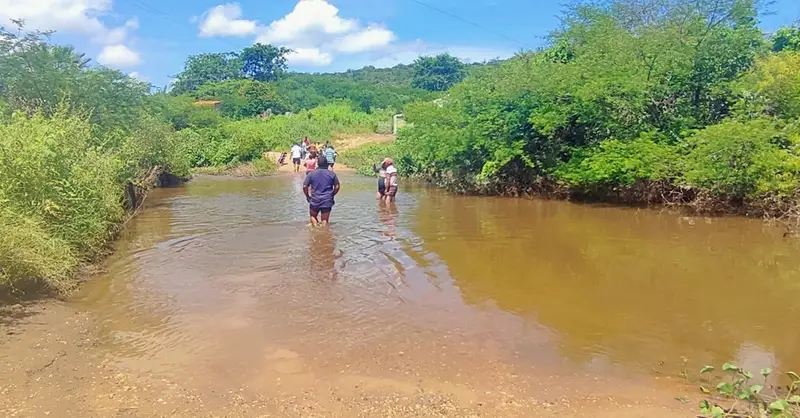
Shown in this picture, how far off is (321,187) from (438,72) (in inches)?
2814

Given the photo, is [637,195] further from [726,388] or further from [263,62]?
[263,62]

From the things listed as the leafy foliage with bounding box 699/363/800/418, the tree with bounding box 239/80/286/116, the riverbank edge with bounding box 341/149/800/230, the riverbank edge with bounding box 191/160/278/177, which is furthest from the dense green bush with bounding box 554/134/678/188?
the tree with bounding box 239/80/286/116

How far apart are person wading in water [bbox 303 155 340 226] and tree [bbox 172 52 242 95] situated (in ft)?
243

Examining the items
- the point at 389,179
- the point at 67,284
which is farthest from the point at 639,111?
the point at 67,284

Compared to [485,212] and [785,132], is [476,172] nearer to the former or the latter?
[485,212]

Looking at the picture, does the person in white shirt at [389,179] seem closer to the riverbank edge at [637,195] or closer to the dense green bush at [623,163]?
the riverbank edge at [637,195]

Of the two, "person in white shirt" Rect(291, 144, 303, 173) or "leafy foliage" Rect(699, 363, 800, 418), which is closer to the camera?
"leafy foliage" Rect(699, 363, 800, 418)

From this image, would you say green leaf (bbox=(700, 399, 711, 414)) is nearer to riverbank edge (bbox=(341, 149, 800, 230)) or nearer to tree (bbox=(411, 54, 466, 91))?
riverbank edge (bbox=(341, 149, 800, 230))

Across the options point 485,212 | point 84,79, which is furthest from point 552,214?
point 84,79

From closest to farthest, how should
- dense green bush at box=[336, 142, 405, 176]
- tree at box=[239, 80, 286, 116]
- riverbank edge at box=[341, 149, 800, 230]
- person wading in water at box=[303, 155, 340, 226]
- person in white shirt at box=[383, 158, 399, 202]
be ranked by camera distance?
person wading in water at box=[303, 155, 340, 226] < riverbank edge at box=[341, 149, 800, 230] < person in white shirt at box=[383, 158, 399, 202] < dense green bush at box=[336, 142, 405, 176] < tree at box=[239, 80, 286, 116]

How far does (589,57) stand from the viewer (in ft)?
57.6

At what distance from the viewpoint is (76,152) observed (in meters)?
10.6

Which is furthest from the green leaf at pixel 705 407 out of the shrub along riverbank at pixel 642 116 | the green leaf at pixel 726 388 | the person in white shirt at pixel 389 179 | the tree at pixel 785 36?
the tree at pixel 785 36

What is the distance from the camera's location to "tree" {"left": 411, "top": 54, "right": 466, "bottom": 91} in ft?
262
